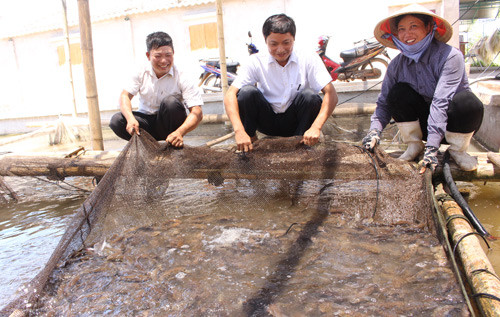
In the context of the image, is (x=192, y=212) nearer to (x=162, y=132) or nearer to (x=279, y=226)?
(x=279, y=226)

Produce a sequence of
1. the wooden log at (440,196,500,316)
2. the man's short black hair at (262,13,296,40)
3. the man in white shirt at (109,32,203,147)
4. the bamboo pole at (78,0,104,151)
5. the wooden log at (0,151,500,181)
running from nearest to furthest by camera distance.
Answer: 1. the wooden log at (440,196,500,316)
2. the man's short black hair at (262,13,296,40)
3. the man in white shirt at (109,32,203,147)
4. the wooden log at (0,151,500,181)
5. the bamboo pole at (78,0,104,151)

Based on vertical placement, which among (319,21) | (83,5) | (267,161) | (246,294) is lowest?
(246,294)

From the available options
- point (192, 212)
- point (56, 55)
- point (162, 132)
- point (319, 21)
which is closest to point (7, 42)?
point (56, 55)

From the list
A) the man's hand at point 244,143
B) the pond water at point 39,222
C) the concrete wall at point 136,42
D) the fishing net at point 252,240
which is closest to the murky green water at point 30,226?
the pond water at point 39,222

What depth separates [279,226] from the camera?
2.51m

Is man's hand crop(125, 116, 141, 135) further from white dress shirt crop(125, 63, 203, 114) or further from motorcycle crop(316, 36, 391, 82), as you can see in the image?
motorcycle crop(316, 36, 391, 82)

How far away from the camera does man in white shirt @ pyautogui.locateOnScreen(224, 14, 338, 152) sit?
9.42 ft

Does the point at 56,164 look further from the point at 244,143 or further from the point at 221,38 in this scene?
the point at 221,38

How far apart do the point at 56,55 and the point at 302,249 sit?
14744 mm

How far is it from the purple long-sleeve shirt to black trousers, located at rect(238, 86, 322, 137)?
50 cm

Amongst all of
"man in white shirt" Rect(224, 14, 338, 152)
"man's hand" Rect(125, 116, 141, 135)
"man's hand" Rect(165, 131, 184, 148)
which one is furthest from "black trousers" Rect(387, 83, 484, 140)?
"man's hand" Rect(125, 116, 141, 135)

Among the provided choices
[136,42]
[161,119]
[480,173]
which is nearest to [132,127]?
[161,119]

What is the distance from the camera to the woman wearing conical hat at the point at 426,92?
8.08 feet

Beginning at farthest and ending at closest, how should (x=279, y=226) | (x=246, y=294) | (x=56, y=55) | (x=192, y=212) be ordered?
(x=56, y=55), (x=192, y=212), (x=279, y=226), (x=246, y=294)
